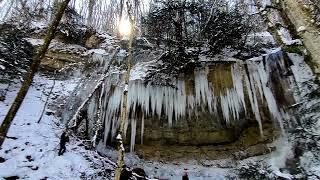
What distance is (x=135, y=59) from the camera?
1393cm

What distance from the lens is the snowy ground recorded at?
9969 mm

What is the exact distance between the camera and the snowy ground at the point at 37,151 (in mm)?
9969

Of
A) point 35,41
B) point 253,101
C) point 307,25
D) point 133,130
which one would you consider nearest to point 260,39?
Answer: point 253,101

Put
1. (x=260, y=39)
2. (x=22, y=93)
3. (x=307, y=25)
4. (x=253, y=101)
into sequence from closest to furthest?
(x=307, y=25)
(x=22, y=93)
(x=253, y=101)
(x=260, y=39)

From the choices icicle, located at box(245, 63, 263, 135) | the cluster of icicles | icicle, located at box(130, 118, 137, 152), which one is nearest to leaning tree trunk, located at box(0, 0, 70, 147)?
the cluster of icicles

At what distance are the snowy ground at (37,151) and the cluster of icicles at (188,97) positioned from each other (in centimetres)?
179

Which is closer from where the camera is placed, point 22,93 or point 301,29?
point 301,29

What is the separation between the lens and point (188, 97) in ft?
40.3

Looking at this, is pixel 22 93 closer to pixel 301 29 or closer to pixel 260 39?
pixel 301 29

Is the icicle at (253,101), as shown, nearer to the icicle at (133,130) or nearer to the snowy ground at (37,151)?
the icicle at (133,130)

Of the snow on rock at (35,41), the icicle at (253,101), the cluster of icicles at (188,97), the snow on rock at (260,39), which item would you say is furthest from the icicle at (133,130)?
the snow on rock at (35,41)

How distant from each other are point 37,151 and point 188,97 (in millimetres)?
5448

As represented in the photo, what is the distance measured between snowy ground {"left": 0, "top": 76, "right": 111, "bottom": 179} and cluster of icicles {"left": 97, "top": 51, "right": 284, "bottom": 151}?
1790mm

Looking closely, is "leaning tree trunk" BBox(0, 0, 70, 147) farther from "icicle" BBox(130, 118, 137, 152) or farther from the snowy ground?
"icicle" BBox(130, 118, 137, 152)
